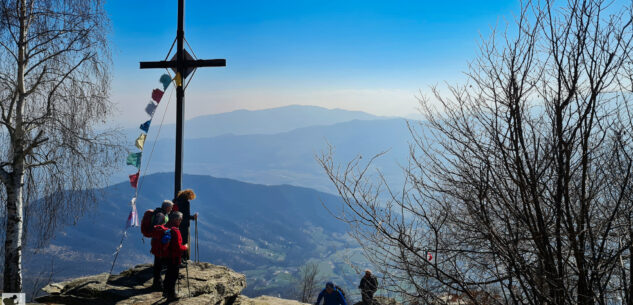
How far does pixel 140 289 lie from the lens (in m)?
6.46

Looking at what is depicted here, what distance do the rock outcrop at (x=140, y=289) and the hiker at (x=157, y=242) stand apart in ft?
0.55

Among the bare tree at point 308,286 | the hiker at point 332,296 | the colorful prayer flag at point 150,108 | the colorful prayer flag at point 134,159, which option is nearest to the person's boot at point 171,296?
the colorful prayer flag at point 134,159

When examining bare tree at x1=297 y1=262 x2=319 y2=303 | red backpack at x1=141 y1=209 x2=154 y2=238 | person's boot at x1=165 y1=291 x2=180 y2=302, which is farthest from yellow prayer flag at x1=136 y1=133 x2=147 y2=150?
Answer: bare tree at x1=297 y1=262 x2=319 y2=303

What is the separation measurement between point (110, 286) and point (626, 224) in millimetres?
7132

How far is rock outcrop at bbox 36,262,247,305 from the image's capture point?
603 cm

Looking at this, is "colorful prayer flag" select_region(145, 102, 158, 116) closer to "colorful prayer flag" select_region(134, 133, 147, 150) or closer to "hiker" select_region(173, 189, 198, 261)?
"colorful prayer flag" select_region(134, 133, 147, 150)

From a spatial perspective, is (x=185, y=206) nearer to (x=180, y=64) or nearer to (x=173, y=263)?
(x=173, y=263)

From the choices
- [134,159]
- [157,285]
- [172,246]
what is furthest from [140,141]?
[157,285]

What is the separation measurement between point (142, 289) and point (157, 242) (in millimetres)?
1071

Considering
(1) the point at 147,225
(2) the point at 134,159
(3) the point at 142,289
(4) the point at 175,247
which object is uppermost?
(2) the point at 134,159

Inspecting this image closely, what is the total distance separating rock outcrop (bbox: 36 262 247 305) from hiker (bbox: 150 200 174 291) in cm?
17

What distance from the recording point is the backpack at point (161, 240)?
5.96 meters

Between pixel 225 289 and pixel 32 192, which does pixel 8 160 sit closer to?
pixel 32 192

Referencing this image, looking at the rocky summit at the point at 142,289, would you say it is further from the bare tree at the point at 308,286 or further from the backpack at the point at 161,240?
the bare tree at the point at 308,286
